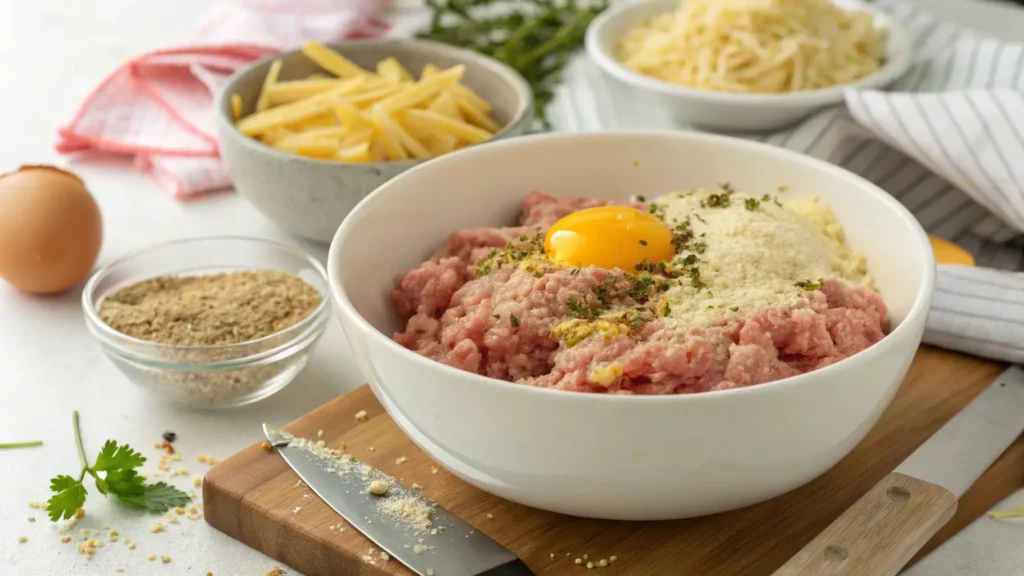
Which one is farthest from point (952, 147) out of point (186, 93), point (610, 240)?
point (186, 93)

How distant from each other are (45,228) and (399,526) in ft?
4.97

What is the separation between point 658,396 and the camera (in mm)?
1750

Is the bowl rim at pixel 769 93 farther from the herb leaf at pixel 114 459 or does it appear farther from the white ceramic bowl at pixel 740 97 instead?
the herb leaf at pixel 114 459

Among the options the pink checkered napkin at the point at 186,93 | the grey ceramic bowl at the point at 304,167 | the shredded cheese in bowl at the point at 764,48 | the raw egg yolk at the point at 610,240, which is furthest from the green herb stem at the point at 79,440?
the shredded cheese in bowl at the point at 764,48

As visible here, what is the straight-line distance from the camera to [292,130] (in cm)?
331

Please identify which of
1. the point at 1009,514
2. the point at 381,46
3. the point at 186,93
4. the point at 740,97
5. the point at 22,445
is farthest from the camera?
the point at 186,93

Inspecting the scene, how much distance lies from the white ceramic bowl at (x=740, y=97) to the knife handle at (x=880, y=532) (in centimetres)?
165

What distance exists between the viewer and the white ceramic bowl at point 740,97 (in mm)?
3381

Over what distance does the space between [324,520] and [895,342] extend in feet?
3.54

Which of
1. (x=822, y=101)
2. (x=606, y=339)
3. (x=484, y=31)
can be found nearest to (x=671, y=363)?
(x=606, y=339)

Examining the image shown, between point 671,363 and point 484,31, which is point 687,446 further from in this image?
point 484,31

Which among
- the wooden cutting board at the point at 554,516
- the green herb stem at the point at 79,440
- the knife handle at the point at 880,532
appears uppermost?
the knife handle at the point at 880,532

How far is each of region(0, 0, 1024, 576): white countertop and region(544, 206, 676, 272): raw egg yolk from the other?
74 cm

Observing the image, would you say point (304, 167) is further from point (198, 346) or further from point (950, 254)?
point (950, 254)
